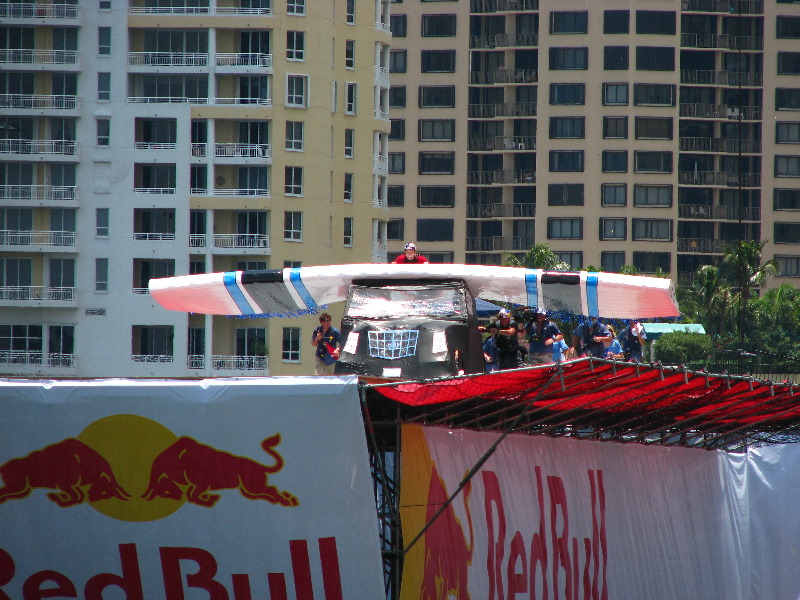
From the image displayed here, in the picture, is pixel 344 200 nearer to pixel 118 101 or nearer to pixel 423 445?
pixel 118 101

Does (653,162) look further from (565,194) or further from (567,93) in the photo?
(567,93)

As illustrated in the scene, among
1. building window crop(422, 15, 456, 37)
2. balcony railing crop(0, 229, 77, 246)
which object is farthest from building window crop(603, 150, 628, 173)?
balcony railing crop(0, 229, 77, 246)

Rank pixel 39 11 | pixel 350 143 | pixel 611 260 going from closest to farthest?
1. pixel 39 11
2. pixel 350 143
3. pixel 611 260

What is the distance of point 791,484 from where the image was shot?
784 inches

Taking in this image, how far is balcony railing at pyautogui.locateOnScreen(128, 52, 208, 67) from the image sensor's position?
225ft

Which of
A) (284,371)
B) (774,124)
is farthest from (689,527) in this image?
(774,124)

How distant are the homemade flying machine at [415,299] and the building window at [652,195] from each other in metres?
73.9

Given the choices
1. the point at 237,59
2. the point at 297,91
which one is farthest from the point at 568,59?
the point at 237,59

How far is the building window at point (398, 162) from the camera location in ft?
309

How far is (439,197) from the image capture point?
9500 centimetres

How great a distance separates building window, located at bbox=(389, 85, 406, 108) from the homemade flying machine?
75.0m

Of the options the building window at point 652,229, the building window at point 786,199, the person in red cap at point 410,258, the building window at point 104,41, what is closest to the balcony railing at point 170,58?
the building window at point 104,41

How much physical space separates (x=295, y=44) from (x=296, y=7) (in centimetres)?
207

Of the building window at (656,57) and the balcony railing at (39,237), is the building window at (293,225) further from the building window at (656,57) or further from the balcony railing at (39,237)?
the building window at (656,57)
